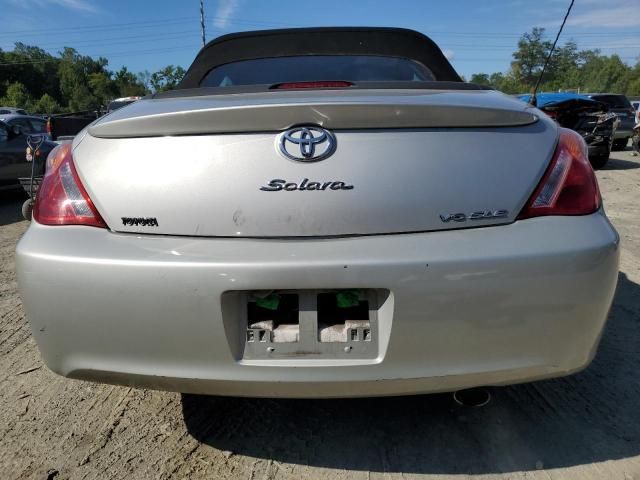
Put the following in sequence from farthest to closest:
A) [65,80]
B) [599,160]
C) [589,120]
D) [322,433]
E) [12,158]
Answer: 1. [65,80]
2. [599,160]
3. [589,120]
4. [12,158]
5. [322,433]

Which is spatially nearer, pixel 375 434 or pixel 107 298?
pixel 107 298

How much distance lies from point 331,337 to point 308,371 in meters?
0.12

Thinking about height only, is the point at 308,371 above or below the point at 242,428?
above

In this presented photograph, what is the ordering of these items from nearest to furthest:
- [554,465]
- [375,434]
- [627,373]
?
[554,465] < [375,434] < [627,373]

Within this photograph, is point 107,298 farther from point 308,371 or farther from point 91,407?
point 91,407

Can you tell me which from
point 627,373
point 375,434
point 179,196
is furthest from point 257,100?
point 627,373

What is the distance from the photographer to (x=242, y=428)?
6.42 feet

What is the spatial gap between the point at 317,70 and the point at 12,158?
23.1 feet

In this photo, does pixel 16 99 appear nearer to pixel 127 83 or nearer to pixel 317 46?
pixel 127 83

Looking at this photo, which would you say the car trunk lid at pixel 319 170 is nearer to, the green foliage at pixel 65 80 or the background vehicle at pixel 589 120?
the background vehicle at pixel 589 120

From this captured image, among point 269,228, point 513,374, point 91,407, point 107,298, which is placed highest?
point 269,228

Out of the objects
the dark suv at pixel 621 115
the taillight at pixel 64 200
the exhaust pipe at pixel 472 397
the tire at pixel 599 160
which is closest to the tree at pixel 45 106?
the dark suv at pixel 621 115

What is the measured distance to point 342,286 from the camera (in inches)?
53.7

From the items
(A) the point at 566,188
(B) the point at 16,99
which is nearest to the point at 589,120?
(A) the point at 566,188
